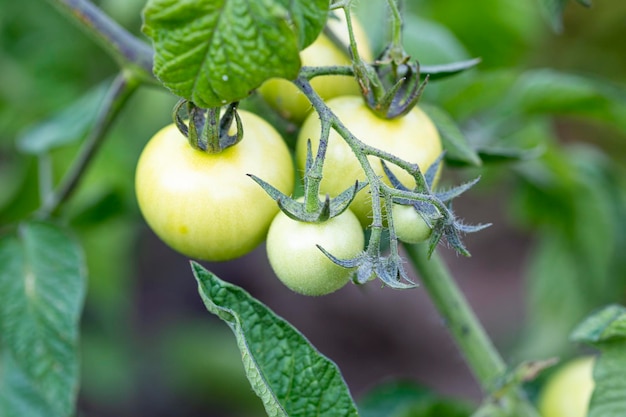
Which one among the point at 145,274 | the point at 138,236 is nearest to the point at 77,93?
the point at 138,236

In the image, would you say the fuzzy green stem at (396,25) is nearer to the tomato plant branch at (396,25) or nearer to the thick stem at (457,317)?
the tomato plant branch at (396,25)

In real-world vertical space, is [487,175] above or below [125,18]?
below

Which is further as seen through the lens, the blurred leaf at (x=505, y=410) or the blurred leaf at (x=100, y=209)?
the blurred leaf at (x=100, y=209)

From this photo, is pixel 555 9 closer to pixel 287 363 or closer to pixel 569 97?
pixel 569 97

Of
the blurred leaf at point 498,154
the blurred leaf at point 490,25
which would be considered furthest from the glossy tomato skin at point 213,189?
the blurred leaf at point 490,25

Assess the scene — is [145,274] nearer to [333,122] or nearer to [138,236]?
[138,236]
